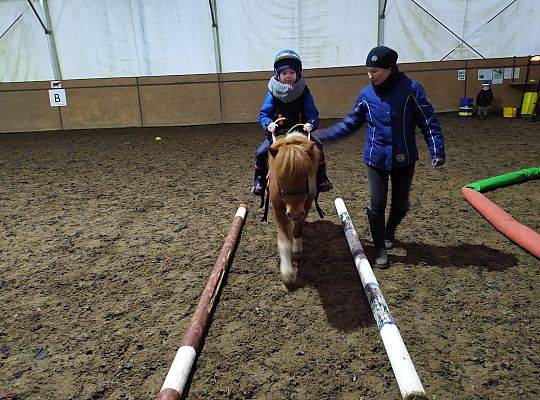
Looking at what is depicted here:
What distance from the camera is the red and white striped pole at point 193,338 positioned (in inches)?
98.0

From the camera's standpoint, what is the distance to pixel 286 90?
14.2 feet

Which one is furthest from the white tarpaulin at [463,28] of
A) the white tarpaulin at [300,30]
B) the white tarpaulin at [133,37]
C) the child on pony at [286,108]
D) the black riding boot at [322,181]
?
the black riding boot at [322,181]

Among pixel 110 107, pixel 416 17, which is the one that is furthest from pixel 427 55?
pixel 110 107

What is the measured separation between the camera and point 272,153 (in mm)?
3391

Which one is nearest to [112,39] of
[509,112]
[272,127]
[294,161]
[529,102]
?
[272,127]

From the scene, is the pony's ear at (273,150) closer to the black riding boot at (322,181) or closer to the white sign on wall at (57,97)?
the black riding boot at (322,181)

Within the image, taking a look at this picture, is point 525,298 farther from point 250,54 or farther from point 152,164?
point 250,54

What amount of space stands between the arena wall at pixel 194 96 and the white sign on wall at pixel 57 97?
15 cm

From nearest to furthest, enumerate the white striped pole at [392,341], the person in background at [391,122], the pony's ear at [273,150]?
1. the white striped pole at [392,341]
2. the pony's ear at [273,150]
3. the person in background at [391,122]

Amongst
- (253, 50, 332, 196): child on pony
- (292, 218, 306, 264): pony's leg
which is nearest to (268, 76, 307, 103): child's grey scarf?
(253, 50, 332, 196): child on pony

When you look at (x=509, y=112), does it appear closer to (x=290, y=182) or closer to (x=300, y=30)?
(x=300, y=30)

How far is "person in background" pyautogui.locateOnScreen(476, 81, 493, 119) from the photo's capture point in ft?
41.3

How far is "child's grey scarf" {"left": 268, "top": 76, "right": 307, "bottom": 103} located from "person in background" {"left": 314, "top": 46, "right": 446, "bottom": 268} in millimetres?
665

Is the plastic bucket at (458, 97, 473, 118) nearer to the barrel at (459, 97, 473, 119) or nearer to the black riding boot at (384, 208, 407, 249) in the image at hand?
the barrel at (459, 97, 473, 119)
